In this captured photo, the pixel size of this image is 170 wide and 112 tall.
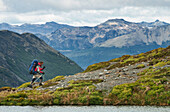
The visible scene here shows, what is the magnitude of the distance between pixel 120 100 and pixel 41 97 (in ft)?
36.5

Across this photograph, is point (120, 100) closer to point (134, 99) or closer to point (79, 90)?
point (134, 99)

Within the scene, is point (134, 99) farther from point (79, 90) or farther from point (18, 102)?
point (18, 102)

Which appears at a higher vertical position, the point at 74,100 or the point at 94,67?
the point at 94,67

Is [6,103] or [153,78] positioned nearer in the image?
[6,103]

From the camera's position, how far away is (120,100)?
123 ft

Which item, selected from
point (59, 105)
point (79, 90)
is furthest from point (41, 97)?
point (79, 90)

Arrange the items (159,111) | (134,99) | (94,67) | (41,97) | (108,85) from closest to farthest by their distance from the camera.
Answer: (159,111)
(134,99)
(41,97)
(108,85)
(94,67)

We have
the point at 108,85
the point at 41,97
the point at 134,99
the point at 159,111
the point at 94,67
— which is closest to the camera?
the point at 159,111

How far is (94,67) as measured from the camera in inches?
3009

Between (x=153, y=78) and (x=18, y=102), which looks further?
(x=153, y=78)

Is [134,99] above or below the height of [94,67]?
below

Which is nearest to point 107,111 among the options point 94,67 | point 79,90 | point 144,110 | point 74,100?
point 144,110

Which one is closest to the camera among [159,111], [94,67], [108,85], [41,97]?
[159,111]

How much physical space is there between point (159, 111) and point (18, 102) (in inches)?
769
